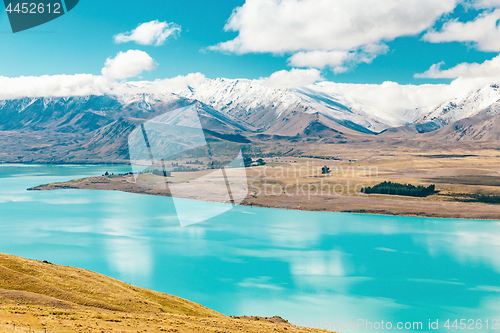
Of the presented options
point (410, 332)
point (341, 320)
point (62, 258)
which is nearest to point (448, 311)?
point (410, 332)

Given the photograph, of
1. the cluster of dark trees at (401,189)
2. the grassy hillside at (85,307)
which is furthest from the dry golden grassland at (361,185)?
the grassy hillside at (85,307)

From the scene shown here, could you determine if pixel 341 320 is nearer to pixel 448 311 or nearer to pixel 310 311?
pixel 310 311

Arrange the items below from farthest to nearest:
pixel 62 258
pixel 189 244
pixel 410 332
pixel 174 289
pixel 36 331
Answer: pixel 189 244 < pixel 62 258 < pixel 174 289 < pixel 410 332 < pixel 36 331

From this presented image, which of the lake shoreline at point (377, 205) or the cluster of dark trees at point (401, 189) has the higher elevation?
the cluster of dark trees at point (401, 189)

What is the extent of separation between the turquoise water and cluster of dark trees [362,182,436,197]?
19000mm

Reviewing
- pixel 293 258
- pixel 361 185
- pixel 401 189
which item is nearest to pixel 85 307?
pixel 293 258

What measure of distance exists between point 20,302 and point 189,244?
3758cm

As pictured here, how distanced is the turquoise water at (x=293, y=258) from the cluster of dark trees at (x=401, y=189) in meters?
19.0

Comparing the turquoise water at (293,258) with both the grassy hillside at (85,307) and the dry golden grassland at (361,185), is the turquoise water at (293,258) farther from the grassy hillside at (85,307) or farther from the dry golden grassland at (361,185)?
the grassy hillside at (85,307)

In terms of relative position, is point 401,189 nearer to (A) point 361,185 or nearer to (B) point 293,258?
(A) point 361,185

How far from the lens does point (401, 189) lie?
3821 inches

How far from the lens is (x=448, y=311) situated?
36406 mm

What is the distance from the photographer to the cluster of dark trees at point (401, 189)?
94.9 m

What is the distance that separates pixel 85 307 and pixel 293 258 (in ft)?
105
